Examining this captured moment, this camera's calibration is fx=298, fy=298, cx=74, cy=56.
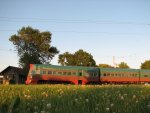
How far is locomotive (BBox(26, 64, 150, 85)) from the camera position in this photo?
139 feet

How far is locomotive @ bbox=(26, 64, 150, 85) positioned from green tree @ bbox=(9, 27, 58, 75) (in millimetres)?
32049

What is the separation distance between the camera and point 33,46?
78562 mm

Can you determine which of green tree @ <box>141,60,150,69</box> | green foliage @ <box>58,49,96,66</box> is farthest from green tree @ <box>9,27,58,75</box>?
green tree @ <box>141,60,150,69</box>

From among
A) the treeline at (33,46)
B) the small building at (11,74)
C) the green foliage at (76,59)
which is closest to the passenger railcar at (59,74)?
the small building at (11,74)

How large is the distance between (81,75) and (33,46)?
35932mm

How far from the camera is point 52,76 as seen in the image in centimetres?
4250

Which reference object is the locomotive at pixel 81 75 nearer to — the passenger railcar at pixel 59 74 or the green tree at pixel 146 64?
the passenger railcar at pixel 59 74

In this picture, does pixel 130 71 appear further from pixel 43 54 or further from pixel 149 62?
pixel 149 62

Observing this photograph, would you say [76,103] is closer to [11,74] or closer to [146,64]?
[11,74]

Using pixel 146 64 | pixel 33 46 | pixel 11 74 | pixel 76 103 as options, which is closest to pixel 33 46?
pixel 33 46

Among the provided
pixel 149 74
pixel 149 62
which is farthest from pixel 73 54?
pixel 149 74

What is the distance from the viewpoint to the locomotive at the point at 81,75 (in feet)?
139

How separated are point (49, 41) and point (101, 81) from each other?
121ft

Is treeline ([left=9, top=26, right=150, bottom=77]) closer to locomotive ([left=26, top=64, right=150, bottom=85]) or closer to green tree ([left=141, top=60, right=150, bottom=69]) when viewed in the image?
locomotive ([left=26, top=64, right=150, bottom=85])
